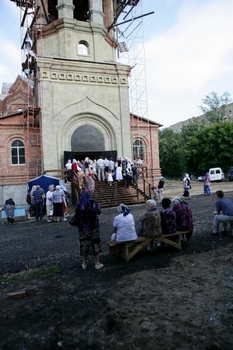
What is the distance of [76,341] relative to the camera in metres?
3.53

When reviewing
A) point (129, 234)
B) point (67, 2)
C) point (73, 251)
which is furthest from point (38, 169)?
point (129, 234)

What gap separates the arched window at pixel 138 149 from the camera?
25.0 meters

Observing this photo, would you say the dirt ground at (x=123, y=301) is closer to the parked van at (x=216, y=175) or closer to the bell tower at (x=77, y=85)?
the bell tower at (x=77, y=85)

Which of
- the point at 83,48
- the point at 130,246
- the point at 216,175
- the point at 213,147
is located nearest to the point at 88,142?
the point at 83,48

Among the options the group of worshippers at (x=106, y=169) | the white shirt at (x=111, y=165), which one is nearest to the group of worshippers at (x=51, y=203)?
the group of worshippers at (x=106, y=169)

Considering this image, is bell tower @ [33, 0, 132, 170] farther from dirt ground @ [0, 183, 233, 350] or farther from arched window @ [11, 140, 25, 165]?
dirt ground @ [0, 183, 233, 350]

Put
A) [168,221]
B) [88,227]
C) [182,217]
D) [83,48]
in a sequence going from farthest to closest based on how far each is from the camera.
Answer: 1. [83,48]
2. [182,217]
3. [168,221]
4. [88,227]

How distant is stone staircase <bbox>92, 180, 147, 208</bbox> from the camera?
59.6 feet

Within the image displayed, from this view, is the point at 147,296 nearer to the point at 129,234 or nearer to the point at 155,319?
the point at 155,319

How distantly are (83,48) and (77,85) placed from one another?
3.26 metres

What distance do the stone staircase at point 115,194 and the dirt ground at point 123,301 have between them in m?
10.5

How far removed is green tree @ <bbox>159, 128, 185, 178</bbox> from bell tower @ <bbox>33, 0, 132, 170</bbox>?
104ft

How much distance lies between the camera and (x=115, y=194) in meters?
18.8

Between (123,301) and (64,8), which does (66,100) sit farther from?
(123,301)
